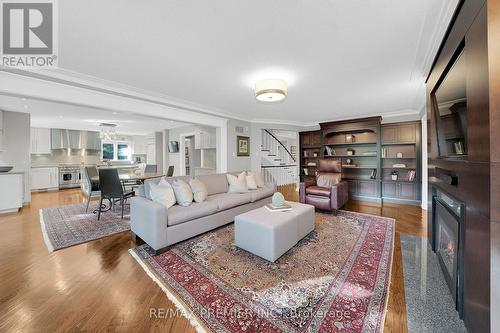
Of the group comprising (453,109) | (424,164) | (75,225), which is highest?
(453,109)

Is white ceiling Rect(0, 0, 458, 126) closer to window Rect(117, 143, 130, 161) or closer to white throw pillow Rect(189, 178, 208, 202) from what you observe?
white throw pillow Rect(189, 178, 208, 202)

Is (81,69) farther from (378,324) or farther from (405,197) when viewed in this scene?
(405,197)

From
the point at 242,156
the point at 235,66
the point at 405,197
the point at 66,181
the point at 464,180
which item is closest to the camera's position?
the point at 464,180

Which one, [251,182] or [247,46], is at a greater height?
[247,46]

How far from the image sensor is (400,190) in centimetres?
501

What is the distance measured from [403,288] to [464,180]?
1.11 m

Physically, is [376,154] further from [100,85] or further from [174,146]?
[174,146]

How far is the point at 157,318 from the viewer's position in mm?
1439

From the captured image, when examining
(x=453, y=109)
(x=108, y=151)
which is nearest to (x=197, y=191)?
(x=453, y=109)

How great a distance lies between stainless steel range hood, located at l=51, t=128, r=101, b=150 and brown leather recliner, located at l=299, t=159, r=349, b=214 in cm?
876

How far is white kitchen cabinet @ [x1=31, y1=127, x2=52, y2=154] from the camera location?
6.75 metres

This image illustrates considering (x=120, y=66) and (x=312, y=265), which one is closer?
(x=312, y=265)

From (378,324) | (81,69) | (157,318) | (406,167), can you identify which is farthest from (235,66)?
(406,167)

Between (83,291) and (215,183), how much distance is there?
2.43 metres
